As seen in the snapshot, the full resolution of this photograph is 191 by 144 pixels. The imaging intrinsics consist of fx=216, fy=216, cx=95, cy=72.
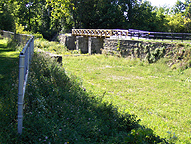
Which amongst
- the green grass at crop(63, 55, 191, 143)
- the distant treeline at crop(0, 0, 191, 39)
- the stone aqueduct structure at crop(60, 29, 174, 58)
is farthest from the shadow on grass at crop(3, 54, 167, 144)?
the distant treeline at crop(0, 0, 191, 39)

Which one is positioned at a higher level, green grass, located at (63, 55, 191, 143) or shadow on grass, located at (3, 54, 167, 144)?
shadow on grass, located at (3, 54, 167, 144)

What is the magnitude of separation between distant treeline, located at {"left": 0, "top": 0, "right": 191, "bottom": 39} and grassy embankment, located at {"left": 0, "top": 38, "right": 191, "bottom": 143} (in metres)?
27.3

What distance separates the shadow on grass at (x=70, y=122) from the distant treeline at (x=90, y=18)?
1196 inches

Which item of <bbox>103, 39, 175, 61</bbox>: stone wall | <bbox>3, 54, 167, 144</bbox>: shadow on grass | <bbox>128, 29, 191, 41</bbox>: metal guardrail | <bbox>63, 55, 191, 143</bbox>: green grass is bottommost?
<bbox>63, 55, 191, 143</bbox>: green grass

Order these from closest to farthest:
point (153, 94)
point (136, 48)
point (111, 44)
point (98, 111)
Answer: point (98, 111)
point (153, 94)
point (136, 48)
point (111, 44)

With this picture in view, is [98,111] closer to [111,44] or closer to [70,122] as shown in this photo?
[70,122]

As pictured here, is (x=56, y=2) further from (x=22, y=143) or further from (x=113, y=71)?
(x=22, y=143)

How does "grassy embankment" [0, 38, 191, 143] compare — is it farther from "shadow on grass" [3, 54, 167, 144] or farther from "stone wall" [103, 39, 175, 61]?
"stone wall" [103, 39, 175, 61]

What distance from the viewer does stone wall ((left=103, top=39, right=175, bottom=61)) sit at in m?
16.6

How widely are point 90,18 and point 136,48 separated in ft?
71.8

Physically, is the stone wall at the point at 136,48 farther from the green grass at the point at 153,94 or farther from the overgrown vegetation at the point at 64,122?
the overgrown vegetation at the point at 64,122

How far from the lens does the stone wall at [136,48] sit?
655 inches

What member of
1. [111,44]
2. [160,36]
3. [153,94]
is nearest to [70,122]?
[153,94]

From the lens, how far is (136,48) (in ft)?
61.0
